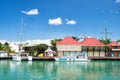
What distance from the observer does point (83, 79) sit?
88.4ft

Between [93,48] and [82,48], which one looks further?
[82,48]

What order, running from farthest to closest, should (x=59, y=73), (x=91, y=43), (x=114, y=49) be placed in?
(x=91, y=43)
(x=114, y=49)
(x=59, y=73)

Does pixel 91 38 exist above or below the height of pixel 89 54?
above

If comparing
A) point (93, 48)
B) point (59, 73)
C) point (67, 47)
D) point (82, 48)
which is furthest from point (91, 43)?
point (59, 73)

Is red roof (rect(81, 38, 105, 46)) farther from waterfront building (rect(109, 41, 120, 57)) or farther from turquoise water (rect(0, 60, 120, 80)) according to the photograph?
turquoise water (rect(0, 60, 120, 80))

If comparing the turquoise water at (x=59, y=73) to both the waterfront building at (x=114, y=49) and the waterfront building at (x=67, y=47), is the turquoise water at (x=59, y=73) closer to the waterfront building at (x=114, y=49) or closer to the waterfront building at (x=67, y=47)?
the waterfront building at (x=67, y=47)

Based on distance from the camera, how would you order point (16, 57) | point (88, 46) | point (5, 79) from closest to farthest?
point (5, 79) < point (16, 57) < point (88, 46)

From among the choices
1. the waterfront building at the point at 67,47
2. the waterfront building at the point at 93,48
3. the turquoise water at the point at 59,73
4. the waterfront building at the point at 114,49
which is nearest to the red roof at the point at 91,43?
the waterfront building at the point at 93,48

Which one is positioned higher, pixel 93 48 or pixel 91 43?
pixel 91 43

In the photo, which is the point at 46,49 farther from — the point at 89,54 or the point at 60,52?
the point at 89,54

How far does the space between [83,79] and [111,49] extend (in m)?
44.7

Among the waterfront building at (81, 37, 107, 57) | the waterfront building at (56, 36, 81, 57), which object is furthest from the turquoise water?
the waterfront building at (81, 37, 107, 57)

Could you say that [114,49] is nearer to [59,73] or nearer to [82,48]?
[82,48]

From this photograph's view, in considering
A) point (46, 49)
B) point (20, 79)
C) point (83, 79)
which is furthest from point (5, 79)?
point (46, 49)
